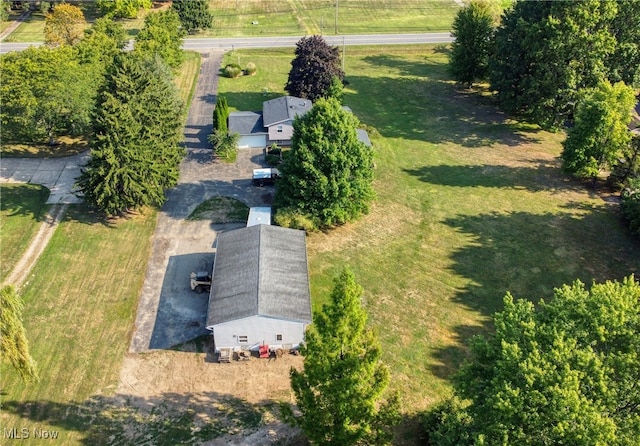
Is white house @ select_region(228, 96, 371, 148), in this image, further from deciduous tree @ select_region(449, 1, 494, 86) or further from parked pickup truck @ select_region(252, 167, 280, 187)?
deciduous tree @ select_region(449, 1, 494, 86)

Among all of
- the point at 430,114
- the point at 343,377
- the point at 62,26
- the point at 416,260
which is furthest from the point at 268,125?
the point at 62,26

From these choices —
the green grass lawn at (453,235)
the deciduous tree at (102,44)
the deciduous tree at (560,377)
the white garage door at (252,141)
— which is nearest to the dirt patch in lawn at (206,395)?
the green grass lawn at (453,235)

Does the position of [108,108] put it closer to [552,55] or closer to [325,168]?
[325,168]

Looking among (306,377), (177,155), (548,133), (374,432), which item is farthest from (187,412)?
(548,133)

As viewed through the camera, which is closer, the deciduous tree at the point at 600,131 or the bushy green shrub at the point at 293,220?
the bushy green shrub at the point at 293,220

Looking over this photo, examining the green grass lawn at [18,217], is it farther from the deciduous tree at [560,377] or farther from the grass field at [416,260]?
the deciduous tree at [560,377]

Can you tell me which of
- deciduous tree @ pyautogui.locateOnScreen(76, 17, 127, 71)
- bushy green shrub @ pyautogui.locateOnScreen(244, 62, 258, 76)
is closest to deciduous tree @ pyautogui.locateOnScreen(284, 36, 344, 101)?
bushy green shrub @ pyautogui.locateOnScreen(244, 62, 258, 76)

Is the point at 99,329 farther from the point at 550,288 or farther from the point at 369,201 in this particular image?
the point at 550,288
